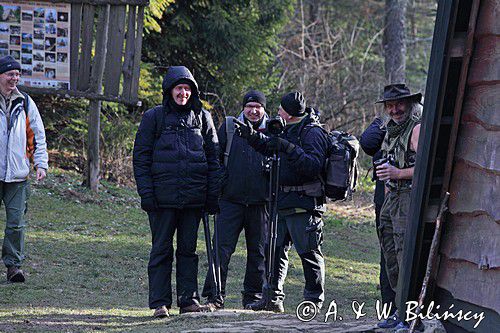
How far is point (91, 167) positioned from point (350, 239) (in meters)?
4.27

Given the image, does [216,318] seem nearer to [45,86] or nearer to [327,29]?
[45,86]

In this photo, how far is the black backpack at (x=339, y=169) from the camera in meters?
8.32

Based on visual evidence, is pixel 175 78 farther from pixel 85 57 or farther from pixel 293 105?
pixel 85 57

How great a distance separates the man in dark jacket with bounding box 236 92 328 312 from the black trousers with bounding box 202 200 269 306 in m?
0.63

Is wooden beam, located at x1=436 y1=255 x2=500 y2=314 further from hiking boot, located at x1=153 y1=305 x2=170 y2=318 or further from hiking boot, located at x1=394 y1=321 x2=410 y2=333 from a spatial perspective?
hiking boot, located at x1=153 y1=305 x2=170 y2=318

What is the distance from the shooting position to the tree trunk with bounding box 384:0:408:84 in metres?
23.1

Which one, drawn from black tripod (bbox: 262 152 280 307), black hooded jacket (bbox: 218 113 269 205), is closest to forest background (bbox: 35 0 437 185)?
black hooded jacket (bbox: 218 113 269 205)

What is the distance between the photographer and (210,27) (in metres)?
16.8

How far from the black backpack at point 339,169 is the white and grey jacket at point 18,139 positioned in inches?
110

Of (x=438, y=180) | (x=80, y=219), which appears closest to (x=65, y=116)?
(x=80, y=219)

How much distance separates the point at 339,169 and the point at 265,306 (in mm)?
1482

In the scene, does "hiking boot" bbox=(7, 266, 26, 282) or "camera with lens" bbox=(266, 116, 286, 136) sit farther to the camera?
"hiking boot" bbox=(7, 266, 26, 282)

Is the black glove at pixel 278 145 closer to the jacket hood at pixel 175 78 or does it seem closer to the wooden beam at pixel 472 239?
the jacket hood at pixel 175 78

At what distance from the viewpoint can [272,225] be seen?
868 centimetres
